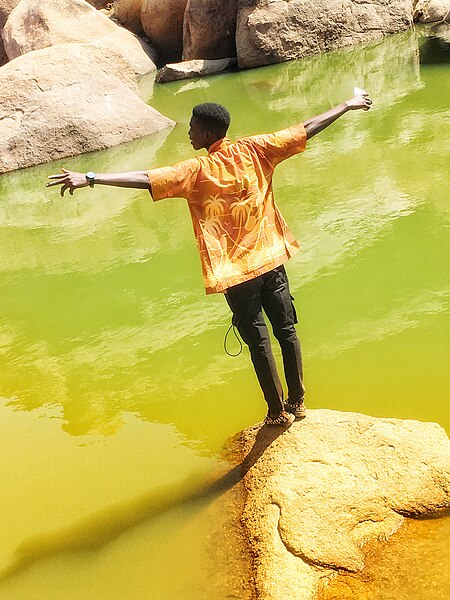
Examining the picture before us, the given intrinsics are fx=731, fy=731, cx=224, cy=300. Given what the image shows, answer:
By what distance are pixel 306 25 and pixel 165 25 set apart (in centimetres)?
455

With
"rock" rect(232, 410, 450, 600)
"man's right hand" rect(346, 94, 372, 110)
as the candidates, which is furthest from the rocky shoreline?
"rock" rect(232, 410, 450, 600)

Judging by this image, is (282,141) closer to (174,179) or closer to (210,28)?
(174,179)

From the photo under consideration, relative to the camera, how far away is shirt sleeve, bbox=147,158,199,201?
9.51 feet

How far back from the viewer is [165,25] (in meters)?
17.8

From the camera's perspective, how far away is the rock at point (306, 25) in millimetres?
14539

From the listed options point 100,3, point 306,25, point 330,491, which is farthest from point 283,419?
point 100,3

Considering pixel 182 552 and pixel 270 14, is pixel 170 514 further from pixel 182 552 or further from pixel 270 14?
pixel 270 14

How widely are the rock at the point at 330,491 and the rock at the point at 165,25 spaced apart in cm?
1608

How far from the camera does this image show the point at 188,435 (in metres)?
3.68

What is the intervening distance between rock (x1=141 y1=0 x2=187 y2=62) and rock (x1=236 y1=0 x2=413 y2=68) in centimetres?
314

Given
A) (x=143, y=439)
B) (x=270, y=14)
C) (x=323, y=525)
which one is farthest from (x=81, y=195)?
(x=270, y=14)

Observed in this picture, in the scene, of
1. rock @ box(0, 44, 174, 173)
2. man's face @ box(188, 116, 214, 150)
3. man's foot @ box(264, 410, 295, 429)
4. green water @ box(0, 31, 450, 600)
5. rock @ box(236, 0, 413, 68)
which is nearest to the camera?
man's face @ box(188, 116, 214, 150)

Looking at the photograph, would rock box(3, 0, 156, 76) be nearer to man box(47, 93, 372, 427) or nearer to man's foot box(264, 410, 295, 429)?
man box(47, 93, 372, 427)

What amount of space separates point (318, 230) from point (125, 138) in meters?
5.28
